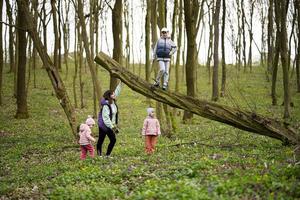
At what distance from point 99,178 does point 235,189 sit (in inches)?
160

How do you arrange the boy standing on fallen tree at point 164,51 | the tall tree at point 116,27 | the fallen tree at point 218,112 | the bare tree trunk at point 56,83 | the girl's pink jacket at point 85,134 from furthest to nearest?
1. the tall tree at point 116,27
2. the bare tree trunk at point 56,83
3. the boy standing on fallen tree at point 164,51
4. the fallen tree at point 218,112
5. the girl's pink jacket at point 85,134

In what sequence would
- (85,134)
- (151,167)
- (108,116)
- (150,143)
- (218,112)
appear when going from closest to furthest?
1. (151,167)
2. (85,134)
3. (108,116)
4. (218,112)
5. (150,143)

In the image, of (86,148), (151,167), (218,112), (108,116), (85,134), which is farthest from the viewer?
(218,112)

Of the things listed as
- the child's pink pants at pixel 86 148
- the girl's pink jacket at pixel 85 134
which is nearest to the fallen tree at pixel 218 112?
the girl's pink jacket at pixel 85 134

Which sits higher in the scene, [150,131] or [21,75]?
[21,75]

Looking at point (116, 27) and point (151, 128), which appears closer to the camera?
point (151, 128)

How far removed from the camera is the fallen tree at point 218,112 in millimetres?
15008

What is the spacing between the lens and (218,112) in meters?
15.7

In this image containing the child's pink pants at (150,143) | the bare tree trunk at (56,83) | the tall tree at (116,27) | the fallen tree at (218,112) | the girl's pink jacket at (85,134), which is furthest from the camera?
the tall tree at (116,27)

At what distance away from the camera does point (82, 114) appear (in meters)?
33.0

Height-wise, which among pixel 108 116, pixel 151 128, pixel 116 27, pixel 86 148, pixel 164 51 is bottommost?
pixel 86 148

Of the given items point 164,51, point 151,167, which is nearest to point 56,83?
point 164,51

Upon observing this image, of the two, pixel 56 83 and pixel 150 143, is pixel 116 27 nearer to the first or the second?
pixel 56 83

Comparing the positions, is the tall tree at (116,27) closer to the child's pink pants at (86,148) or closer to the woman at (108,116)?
the woman at (108,116)
